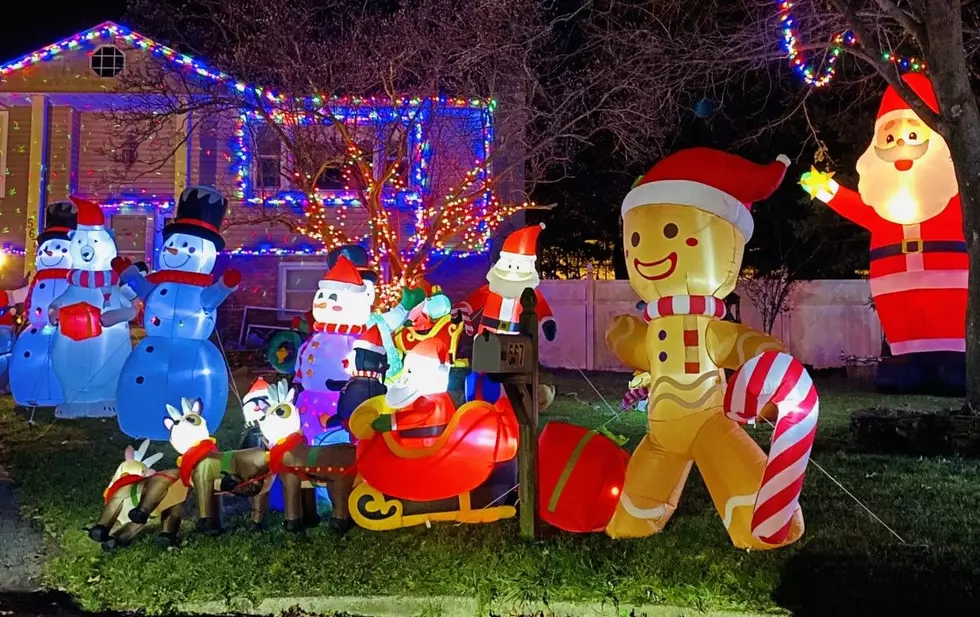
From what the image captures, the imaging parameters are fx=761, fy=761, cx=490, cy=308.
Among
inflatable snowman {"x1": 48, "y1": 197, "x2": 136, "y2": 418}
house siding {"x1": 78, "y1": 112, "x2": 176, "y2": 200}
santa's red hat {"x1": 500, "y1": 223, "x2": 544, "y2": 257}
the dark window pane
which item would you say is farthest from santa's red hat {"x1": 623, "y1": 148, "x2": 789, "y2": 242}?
house siding {"x1": 78, "y1": 112, "x2": 176, "y2": 200}

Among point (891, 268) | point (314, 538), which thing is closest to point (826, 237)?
point (891, 268)

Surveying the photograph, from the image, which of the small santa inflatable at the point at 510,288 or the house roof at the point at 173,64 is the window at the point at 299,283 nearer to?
the house roof at the point at 173,64

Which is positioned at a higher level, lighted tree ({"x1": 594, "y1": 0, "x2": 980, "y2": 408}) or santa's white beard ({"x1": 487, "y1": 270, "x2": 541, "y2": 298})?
lighted tree ({"x1": 594, "y1": 0, "x2": 980, "y2": 408})

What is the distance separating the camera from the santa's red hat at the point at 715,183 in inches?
191

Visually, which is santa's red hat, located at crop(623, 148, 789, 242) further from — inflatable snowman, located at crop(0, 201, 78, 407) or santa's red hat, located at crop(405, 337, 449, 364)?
inflatable snowman, located at crop(0, 201, 78, 407)

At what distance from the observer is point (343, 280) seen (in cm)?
654

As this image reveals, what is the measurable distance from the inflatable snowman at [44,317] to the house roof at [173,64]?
4471mm

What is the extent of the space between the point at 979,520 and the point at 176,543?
5.64 m

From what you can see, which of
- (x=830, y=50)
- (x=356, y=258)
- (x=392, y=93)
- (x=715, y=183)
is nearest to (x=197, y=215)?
(x=356, y=258)

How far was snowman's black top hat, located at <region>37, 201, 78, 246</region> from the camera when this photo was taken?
9.75m

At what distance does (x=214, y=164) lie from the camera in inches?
703

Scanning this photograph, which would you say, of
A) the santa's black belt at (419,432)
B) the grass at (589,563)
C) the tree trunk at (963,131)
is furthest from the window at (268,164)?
the santa's black belt at (419,432)

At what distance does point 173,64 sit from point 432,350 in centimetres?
1339

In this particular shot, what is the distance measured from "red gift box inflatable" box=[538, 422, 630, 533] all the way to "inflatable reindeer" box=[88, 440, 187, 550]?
2.46m
